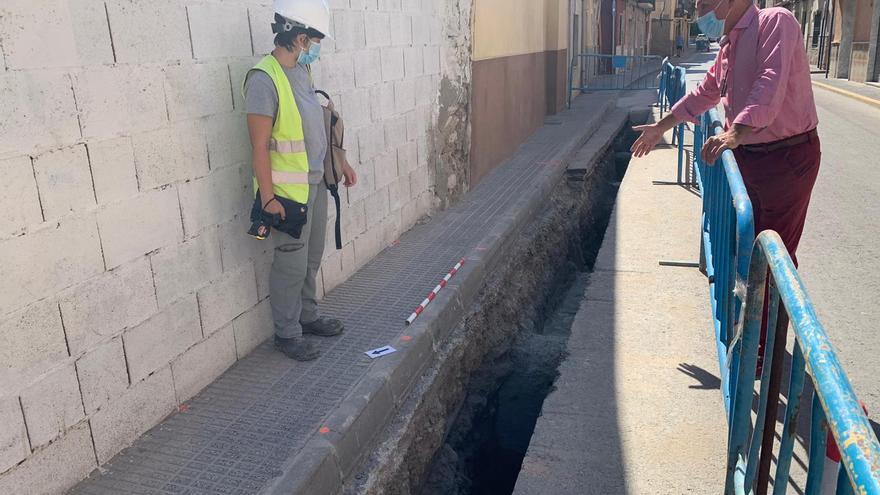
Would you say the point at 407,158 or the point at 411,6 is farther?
the point at 407,158

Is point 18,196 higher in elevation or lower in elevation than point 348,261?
higher

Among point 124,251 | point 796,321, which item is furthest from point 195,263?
point 796,321

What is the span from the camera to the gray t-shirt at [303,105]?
3.37 meters

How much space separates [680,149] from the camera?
313 inches

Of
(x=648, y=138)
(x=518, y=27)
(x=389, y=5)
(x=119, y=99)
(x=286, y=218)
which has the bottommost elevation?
(x=286, y=218)

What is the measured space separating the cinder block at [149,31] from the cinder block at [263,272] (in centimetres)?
122

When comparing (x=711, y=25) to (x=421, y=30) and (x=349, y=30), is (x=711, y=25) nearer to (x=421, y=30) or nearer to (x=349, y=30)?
(x=349, y=30)

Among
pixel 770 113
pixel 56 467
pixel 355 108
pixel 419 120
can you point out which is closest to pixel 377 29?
pixel 355 108

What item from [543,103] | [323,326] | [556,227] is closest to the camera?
[323,326]

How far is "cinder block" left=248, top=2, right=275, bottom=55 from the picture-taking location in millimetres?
3879

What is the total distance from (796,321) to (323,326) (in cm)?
295

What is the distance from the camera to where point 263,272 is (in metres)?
4.09

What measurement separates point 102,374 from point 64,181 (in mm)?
826

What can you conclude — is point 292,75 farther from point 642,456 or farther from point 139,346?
point 642,456
